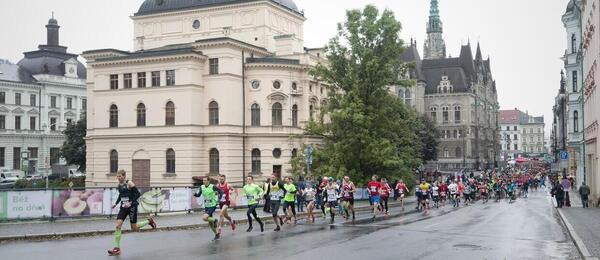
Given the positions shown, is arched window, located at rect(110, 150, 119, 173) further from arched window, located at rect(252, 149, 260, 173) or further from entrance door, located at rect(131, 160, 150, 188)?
arched window, located at rect(252, 149, 260, 173)

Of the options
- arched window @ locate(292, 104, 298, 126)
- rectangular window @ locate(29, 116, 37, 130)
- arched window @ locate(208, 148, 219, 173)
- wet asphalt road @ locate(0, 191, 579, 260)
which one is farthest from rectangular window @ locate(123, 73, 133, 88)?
rectangular window @ locate(29, 116, 37, 130)

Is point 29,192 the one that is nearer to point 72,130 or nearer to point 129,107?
point 129,107

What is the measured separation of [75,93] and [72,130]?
19.4 meters

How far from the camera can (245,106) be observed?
178 ft

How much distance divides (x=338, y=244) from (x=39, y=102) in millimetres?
78892

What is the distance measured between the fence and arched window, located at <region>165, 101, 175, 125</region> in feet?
79.9

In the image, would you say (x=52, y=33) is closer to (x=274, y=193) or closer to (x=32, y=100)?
(x=32, y=100)

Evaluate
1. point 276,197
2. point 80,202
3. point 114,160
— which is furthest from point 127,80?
point 276,197

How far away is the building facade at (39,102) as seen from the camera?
→ 81938 millimetres

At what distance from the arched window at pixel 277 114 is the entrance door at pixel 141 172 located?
37.2 feet

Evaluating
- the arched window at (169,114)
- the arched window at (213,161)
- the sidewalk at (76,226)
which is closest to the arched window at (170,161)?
the arched window at (169,114)

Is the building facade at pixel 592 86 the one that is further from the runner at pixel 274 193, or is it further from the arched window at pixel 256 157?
the arched window at pixel 256 157

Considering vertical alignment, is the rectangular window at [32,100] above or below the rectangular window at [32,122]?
above

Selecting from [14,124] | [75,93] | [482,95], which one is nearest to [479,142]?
[482,95]
